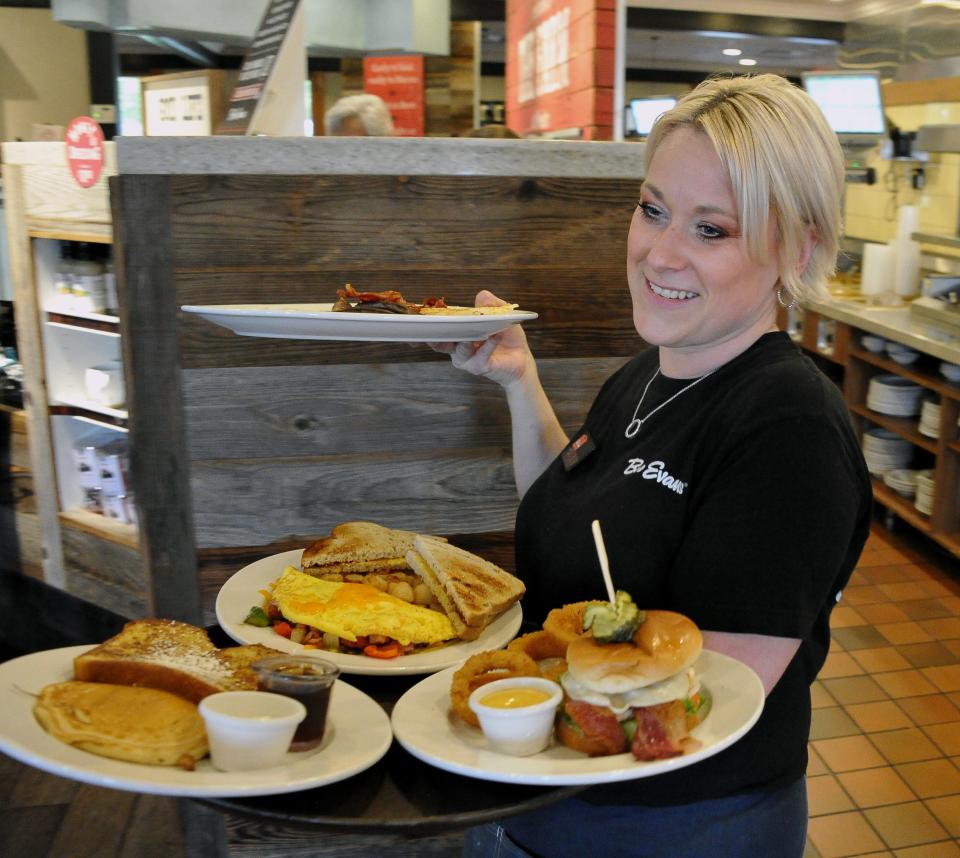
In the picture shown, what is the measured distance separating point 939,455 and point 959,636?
3.31 feet

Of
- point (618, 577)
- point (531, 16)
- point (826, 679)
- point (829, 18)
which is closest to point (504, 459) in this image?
point (618, 577)

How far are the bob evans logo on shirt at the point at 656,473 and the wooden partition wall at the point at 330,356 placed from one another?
94cm

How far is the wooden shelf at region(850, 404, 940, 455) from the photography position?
16.8ft

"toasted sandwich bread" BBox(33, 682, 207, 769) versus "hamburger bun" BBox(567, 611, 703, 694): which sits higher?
"hamburger bun" BBox(567, 611, 703, 694)

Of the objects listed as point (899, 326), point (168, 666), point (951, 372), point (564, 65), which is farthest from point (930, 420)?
point (168, 666)

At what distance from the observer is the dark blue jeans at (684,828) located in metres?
1.34

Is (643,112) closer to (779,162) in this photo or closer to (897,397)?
(897,397)

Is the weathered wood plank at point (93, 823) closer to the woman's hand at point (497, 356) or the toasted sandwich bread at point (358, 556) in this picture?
the toasted sandwich bread at point (358, 556)

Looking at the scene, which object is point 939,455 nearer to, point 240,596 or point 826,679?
point 826,679

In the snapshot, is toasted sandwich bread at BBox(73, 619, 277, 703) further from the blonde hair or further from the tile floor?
the tile floor

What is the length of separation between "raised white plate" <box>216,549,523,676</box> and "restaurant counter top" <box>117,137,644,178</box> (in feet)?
3.06

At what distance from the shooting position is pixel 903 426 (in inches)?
212

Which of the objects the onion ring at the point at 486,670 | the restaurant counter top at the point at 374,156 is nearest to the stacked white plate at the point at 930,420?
the restaurant counter top at the point at 374,156

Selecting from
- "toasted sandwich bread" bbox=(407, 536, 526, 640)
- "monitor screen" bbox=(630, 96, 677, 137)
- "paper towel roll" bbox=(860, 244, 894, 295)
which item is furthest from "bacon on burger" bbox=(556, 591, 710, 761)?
"monitor screen" bbox=(630, 96, 677, 137)
